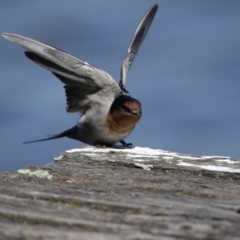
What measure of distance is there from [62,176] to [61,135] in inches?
218

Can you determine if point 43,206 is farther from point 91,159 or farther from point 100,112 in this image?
point 100,112

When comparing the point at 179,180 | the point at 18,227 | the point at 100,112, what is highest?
the point at 100,112

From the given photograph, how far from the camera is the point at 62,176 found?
348 cm

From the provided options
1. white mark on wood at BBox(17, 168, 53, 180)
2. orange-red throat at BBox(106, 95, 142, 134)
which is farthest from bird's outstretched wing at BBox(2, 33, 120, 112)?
white mark on wood at BBox(17, 168, 53, 180)

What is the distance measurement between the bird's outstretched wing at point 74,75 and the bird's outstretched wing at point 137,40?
29cm

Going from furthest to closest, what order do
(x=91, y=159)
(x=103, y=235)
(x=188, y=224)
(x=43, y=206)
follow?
(x=91, y=159)
(x=43, y=206)
(x=188, y=224)
(x=103, y=235)

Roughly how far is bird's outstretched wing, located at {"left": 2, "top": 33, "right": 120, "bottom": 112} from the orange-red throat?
0.16 metres

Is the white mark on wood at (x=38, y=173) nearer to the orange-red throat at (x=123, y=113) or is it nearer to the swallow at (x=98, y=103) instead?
the swallow at (x=98, y=103)

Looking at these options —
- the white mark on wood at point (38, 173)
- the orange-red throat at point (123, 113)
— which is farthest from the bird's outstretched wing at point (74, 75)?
the white mark on wood at point (38, 173)

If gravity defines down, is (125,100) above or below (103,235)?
above

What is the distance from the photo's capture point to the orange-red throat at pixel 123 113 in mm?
7867

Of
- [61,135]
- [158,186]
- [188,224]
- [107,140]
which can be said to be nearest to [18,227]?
[188,224]

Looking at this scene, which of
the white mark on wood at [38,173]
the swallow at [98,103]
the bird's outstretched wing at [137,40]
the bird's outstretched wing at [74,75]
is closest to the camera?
the white mark on wood at [38,173]

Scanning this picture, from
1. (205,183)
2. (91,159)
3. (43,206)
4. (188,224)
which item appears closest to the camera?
(188,224)
